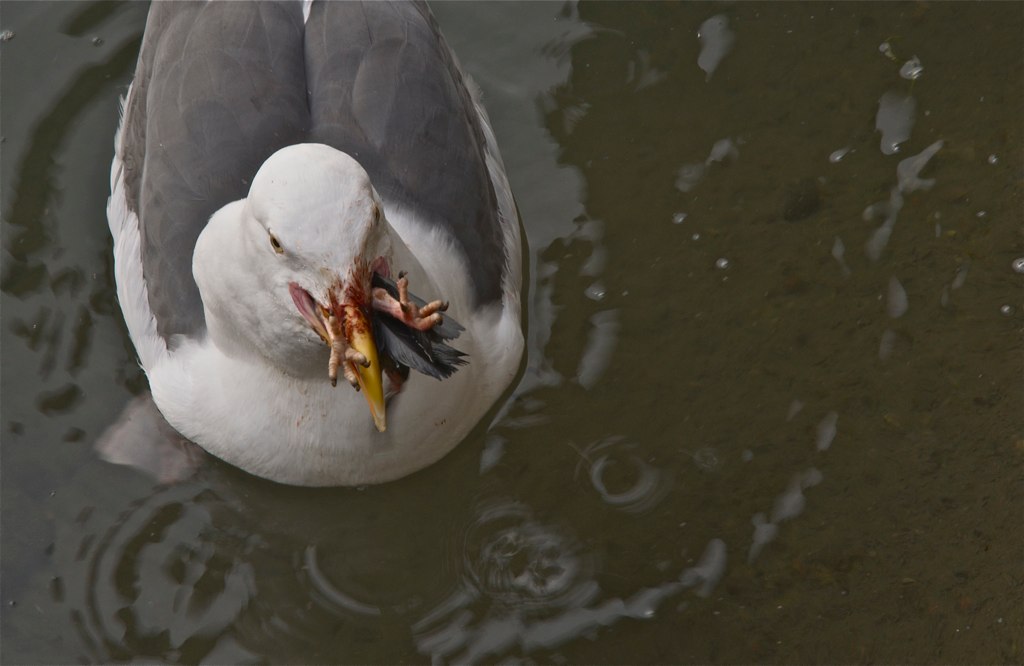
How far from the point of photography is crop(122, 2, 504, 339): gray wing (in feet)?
12.3

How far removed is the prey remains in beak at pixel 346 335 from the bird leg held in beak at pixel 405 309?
0.21 feet

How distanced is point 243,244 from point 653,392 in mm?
1574

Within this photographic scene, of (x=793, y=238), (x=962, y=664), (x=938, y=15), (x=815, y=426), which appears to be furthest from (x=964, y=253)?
(x=962, y=664)

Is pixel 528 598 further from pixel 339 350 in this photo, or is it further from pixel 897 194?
pixel 897 194

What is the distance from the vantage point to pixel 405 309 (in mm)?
2910

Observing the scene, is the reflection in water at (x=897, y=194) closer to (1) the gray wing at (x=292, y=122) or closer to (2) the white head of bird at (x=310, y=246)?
(1) the gray wing at (x=292, y=122)

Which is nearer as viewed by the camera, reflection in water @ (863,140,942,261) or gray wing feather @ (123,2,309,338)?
gray wing feather @ (123,2,309,338)

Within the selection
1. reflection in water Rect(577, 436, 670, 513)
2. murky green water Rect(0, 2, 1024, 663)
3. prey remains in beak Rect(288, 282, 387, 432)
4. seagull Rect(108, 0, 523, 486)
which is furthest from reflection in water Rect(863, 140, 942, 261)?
prey remains in beak Rect(288, 282, 387, 432)

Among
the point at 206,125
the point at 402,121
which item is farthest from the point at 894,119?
the point at 206,125

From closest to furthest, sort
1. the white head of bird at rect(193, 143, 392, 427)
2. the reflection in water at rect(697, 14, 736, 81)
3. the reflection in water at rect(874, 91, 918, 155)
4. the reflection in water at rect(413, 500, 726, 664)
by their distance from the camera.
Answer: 1. the white head of bird at rect(193, 143, 392, 427)
2. the reflection in water at rect(413, 500, 726, 664)
3. the reflection in water at rect(874, 91, 918, 155)
4. the reflection in water at rect(697, 14, 736, 81)

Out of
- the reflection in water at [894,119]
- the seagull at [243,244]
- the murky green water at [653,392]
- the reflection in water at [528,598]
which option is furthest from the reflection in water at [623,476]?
the reflection in water at [894,119]

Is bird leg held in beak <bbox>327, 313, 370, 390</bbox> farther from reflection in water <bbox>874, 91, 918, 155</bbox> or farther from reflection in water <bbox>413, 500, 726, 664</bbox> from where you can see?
reflection in water <bbox>874, 91, 918, 155</bbox>

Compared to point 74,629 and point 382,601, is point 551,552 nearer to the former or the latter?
point 382,601

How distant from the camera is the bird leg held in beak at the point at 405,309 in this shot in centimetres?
291
